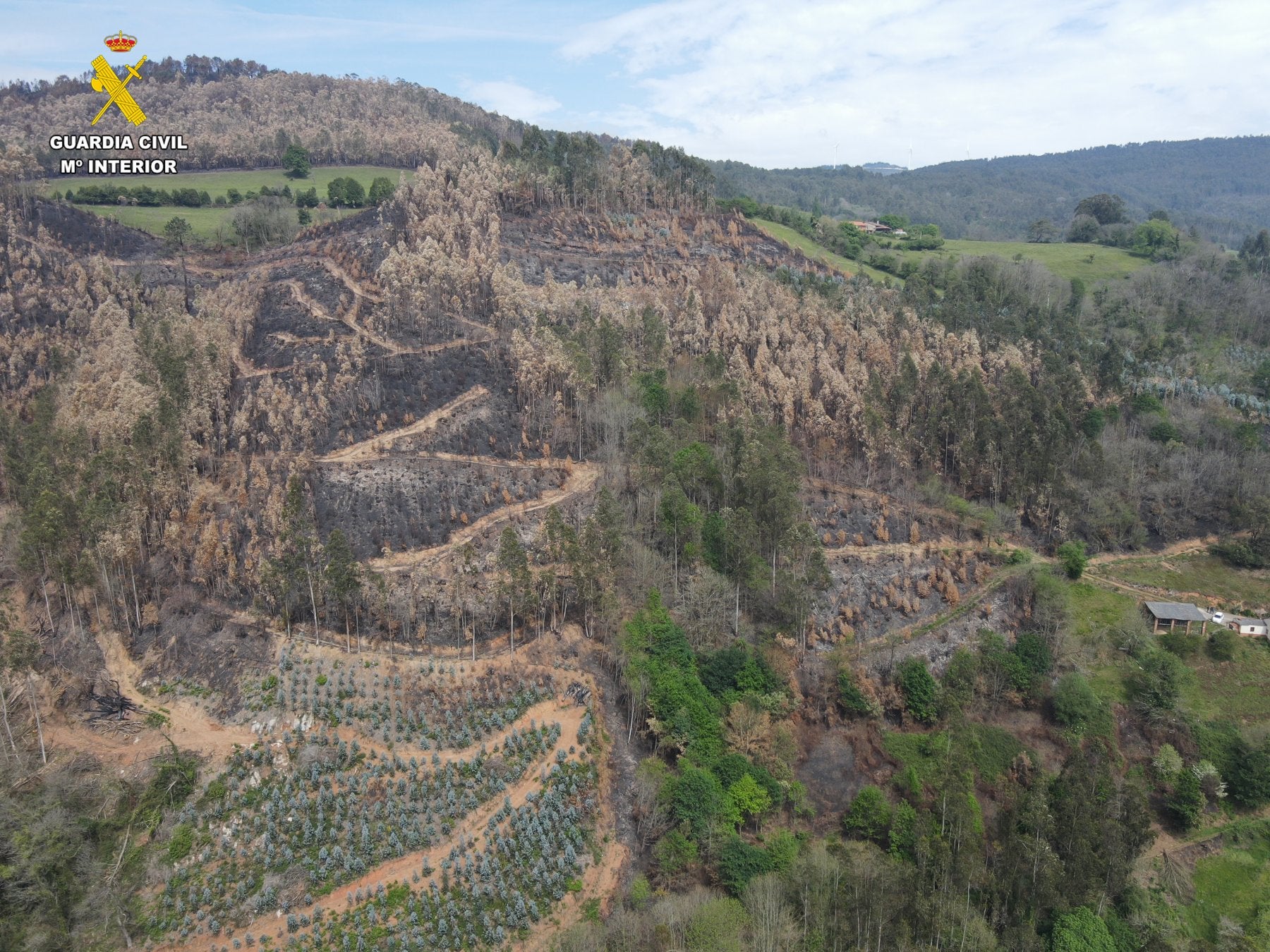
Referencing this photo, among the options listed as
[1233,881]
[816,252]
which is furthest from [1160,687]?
[816,252]

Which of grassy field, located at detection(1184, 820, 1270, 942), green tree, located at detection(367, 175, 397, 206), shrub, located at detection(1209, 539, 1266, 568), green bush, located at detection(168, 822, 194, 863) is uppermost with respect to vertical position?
green tree, located at detection(367, 175, 397, 206)

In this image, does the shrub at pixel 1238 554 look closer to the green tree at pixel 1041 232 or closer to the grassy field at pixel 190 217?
the grassy field at pixel 190 217

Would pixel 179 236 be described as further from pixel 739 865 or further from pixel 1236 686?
pixel 1236 686

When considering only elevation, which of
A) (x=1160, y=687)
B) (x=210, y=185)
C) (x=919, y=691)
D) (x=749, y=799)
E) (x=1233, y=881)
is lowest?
(x=1233, y=881)

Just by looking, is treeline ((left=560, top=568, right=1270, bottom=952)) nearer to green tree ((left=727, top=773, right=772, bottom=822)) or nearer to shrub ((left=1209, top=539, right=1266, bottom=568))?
green tree ((left=727, top=773, right=772, bottom=822))

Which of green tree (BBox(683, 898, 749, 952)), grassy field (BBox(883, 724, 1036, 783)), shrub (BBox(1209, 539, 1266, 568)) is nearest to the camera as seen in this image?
green tree (BBox(683, 898, 749, 952))

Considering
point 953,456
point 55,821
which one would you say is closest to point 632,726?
point 55,821

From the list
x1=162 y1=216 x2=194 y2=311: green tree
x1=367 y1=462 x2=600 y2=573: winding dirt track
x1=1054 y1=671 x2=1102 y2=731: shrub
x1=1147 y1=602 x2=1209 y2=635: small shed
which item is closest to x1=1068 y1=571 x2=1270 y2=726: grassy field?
x1=1147 y1=602 x2=1209 y2=635: small shed

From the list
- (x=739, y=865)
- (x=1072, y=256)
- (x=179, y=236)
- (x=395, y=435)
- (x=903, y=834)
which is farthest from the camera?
(x=1072, y=256)
